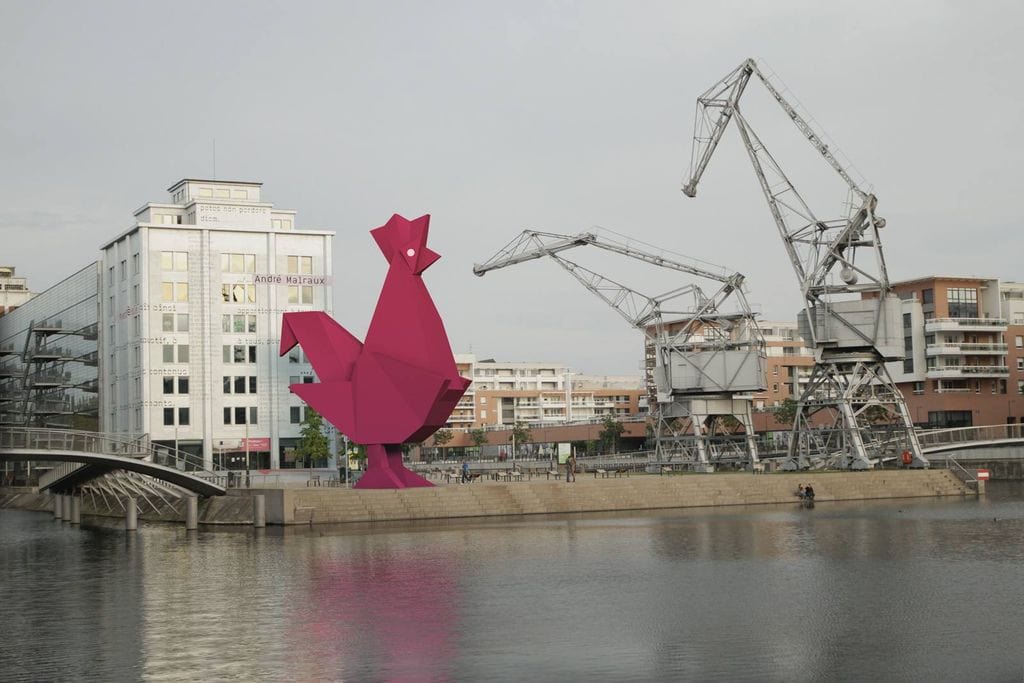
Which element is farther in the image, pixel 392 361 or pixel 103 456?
pixel 103 456

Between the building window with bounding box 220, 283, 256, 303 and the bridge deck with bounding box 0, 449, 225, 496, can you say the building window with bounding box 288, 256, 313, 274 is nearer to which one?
the building window with bounding box 220, 283, 256, 303

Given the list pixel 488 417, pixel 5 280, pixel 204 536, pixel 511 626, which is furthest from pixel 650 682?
pixel 488 417

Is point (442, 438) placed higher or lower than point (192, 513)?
higher

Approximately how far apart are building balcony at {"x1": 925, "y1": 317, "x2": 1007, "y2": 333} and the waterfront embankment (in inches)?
1976

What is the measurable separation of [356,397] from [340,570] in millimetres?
18993

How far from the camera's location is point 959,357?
4759 inches

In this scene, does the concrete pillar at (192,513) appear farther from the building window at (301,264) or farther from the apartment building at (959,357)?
the apartment building at (959,357)

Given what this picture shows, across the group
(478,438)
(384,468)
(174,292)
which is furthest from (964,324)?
(384,468)

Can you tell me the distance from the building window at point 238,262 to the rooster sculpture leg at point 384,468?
4065 centimetres

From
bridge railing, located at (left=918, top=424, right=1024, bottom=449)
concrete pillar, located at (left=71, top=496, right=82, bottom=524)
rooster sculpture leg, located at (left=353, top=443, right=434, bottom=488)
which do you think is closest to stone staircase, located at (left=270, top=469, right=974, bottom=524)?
rooster sculpture leg, located at (left=353, top=443, right=434, bottom=488)

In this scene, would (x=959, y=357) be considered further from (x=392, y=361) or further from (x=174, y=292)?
(x=392, y=361)

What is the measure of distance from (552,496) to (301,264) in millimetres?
41126

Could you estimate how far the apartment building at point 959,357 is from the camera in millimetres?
117000

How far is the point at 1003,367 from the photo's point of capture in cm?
12100
